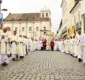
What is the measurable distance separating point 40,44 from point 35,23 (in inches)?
2812

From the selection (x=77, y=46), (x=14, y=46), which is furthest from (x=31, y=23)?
(x=14, y=46)

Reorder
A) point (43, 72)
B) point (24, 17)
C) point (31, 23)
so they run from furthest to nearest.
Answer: point (24, 17) → point (31, 23) → point (43, 72)

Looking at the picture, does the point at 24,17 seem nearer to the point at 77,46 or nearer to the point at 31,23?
the point at 31,23

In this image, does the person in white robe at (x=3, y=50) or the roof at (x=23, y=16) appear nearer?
the person in white robe at (x=3, y=50)

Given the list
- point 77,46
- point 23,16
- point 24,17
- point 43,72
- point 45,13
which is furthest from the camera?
point 23,16

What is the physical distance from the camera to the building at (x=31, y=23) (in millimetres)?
115312

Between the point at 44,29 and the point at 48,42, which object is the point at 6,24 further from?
the point at 48,42

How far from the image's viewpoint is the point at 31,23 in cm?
11706

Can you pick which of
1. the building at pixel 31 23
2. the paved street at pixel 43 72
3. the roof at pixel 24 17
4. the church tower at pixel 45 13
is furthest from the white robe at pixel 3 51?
the church tower at pixel 45 13

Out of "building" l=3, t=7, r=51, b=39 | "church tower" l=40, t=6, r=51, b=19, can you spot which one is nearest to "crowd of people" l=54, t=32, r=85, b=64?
"building" l=3, t=7, r=51, b=39

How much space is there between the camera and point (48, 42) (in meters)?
44.8

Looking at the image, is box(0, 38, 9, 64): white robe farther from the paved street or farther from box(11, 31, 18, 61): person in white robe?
box(11, 31, 18, 61): person in white robe

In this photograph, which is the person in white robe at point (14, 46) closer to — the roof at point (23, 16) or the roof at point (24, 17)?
the roof at point (24, 17)

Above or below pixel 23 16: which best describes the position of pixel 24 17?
below
